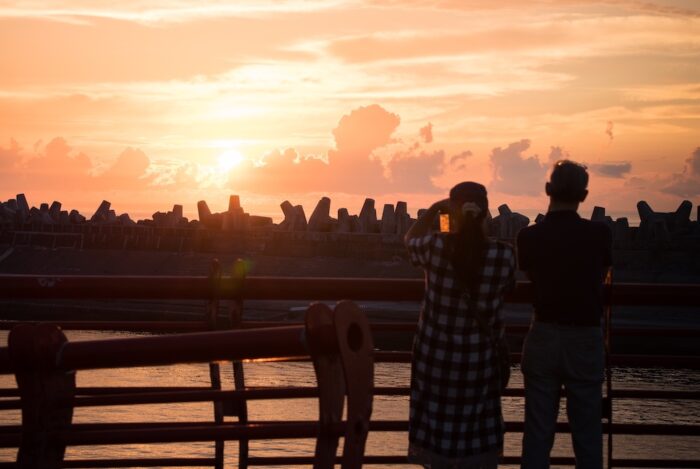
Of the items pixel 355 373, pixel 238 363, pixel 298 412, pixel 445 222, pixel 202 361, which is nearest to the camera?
pixel 355 373

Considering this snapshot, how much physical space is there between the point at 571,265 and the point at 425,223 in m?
0.59

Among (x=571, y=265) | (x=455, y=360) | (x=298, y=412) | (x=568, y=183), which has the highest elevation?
(x=568, y=183)

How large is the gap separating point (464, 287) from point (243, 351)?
6.60ft

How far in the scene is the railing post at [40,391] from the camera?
2055 mm

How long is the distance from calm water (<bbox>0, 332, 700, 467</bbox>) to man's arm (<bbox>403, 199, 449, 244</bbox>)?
814cm

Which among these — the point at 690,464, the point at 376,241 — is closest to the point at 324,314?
the point at 690,464

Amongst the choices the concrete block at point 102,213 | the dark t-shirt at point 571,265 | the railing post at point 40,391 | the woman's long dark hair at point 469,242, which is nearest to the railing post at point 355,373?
Result: the railing post at point 40,391

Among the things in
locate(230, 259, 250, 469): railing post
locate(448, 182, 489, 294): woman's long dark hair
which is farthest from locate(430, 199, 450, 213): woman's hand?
locate(230, 259, 250, 469): railing post

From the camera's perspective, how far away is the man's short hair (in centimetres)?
421

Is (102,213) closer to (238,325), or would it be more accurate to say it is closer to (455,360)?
(238,325)

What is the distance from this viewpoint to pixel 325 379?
192cm

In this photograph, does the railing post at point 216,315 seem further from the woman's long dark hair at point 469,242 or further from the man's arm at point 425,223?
the woman's long dark hair at point 469,242

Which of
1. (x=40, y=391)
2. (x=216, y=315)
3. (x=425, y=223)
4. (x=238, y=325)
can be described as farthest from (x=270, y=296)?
(x=40, y=391)

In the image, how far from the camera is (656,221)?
52875 mm
